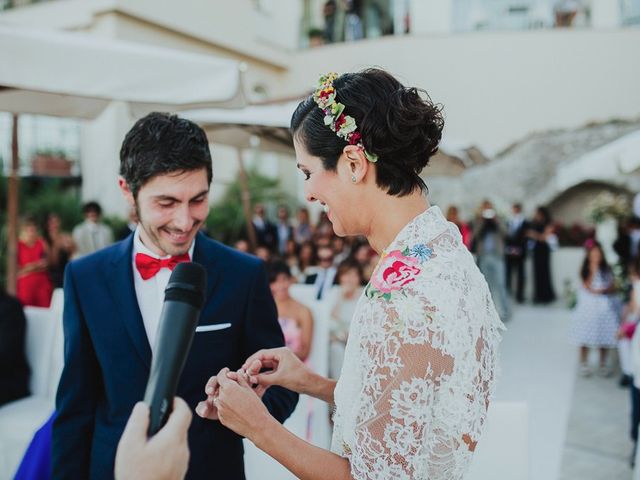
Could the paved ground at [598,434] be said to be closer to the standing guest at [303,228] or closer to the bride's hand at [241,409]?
the bride's hand at [241,409]

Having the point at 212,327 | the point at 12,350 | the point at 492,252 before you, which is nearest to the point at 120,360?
the point at 212,327

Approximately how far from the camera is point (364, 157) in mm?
1547

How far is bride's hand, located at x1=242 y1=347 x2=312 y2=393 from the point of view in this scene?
5.71 ft

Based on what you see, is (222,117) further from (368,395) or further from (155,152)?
(368,395)

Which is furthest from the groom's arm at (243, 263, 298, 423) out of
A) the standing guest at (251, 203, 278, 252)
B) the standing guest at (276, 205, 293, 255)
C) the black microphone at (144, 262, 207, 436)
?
the standing guest at (276, 205, 293, 255)

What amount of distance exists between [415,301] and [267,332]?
2.51 feet

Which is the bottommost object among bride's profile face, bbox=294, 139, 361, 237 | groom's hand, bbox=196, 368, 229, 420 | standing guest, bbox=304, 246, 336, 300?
standing guest, bbox=304, 246, 336, 300

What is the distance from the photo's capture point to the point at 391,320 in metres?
1.38

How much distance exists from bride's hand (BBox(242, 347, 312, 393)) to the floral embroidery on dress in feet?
1.38

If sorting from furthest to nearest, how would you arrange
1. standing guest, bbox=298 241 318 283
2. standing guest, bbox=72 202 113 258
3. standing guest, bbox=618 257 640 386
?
1. standing guest, bbox=72 202 113 258
2. standing guest, bbox=298 241 318 283
3. standing guest, bbox=618 257 640 386

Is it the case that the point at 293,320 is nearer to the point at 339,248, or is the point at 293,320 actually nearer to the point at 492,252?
the point at 339,248

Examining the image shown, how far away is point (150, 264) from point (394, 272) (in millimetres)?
865

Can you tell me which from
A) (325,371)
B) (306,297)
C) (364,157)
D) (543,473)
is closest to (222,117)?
(306,297)

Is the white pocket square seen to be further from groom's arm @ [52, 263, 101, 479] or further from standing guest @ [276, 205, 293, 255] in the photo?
standing guest @ [276, 205, 293, 255]
